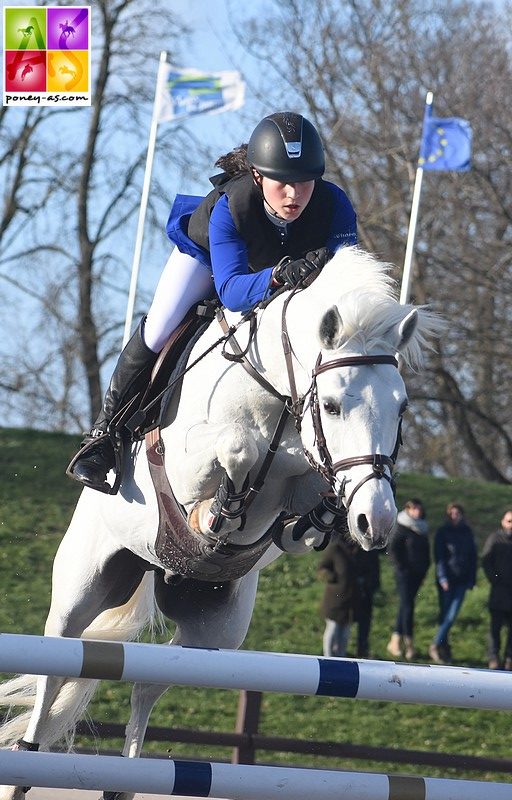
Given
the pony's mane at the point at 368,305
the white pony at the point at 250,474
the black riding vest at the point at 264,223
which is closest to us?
the white pony at the point at 250,474

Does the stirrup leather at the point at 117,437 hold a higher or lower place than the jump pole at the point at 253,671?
higher

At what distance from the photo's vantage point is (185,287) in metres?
4.89

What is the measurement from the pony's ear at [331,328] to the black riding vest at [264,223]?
0.73 meters

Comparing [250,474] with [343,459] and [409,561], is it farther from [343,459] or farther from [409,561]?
[409,561]

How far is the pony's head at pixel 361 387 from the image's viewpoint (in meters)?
3.68

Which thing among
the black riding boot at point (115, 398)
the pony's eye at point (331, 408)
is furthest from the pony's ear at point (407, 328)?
the black riding boot at point (115, 398)

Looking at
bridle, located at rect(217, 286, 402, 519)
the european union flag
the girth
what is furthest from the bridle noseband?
the european union flag

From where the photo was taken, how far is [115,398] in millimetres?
4977

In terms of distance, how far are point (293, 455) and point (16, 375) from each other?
2053 cm

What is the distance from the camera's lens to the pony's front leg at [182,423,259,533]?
4.18 meters

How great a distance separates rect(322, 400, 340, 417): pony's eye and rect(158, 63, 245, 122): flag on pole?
37.7ft

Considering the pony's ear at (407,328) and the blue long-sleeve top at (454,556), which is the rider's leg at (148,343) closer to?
the pony's ear at (407,328)

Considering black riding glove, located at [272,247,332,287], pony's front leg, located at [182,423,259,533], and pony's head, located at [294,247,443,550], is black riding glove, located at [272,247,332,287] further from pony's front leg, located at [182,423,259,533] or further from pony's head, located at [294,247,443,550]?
pony's front leg, located at [182,423,259,533]

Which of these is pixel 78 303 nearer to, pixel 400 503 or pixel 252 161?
pixel 400 503
